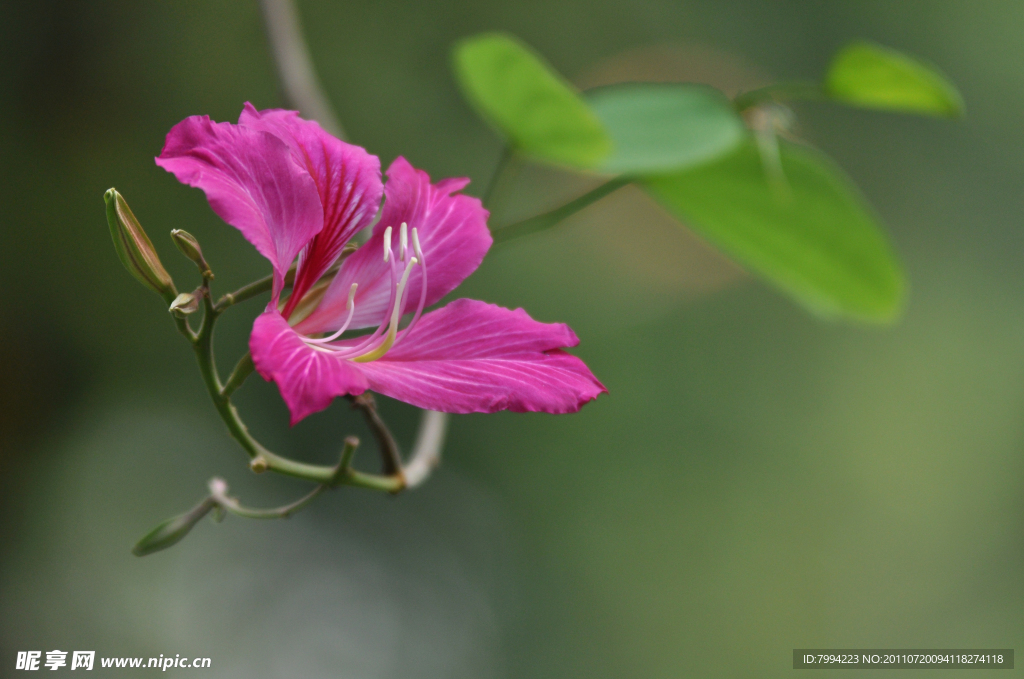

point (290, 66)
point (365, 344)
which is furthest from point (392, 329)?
point (290, 66)

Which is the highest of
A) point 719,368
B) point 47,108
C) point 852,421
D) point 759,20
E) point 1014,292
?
point 759,20

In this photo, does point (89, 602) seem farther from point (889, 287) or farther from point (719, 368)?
point (889, 287)

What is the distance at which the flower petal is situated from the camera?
599 mm

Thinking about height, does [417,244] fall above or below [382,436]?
above

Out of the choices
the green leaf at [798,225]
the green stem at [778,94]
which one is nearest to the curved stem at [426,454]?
the green leaf at [798,225]

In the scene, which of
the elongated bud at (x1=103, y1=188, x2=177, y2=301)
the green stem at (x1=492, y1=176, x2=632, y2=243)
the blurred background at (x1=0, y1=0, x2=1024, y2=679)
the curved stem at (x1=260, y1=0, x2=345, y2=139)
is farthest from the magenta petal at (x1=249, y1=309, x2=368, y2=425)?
the blurred background at (x1=0, y1=0, x2=1024, y2=679)

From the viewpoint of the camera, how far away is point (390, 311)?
0.62 meters

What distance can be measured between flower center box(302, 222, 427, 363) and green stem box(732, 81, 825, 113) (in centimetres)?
46

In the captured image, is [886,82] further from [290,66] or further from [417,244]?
[290,66]

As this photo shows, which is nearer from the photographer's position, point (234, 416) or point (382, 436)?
point (234, 416)

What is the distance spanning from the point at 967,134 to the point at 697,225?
12.6ft

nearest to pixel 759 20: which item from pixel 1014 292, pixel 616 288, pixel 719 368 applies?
pixel 616 288

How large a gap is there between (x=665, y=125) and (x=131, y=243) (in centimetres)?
59

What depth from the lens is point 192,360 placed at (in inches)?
135
